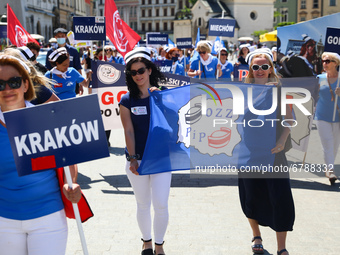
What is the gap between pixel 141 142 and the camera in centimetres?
476

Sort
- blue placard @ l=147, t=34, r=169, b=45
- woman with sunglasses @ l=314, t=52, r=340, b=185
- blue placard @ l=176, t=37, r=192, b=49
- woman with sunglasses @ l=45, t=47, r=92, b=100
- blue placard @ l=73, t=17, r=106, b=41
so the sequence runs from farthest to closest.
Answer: blue placard @ l=147, t=34, r=169, b=45 < blue placard @ l=176, t=37, r=192, b=49 < blue placard @ l=73, t=17, r=106, b=41 < woman with sunglasses @ l=45, t=47, r=92, b=100 < woman with sunglasses @ l=314, t=52, r=340, b=185

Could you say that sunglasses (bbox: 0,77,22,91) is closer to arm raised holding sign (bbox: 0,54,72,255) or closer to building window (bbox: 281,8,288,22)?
arm raised holding sign (bbox: 0,54,72,255)

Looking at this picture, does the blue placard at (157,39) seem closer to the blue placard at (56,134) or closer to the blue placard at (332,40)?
the blue placard at (332,40)

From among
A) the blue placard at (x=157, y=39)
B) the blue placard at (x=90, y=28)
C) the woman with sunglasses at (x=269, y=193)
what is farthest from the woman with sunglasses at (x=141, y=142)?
the blue placard at (x=157, y=39)

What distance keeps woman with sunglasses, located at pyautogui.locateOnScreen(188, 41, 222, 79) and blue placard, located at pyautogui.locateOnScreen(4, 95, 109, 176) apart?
8.24m

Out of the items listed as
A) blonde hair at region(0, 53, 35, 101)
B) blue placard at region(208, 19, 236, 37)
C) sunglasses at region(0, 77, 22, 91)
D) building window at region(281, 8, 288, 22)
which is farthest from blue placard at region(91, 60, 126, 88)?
building window at region(281, 8, 288, 22)

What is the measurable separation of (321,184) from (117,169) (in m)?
3.26

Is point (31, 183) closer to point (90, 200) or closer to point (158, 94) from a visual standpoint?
point (158, 94)

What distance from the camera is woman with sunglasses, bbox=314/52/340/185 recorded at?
7375 millimetres

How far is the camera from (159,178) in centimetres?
471

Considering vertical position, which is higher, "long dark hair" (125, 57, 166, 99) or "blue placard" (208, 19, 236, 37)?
"blue placard" (208, 19, 236, 37)

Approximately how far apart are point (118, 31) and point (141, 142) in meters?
7.01

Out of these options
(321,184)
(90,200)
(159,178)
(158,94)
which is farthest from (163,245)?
(321,184)

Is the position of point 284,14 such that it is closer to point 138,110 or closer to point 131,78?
point 131,78
